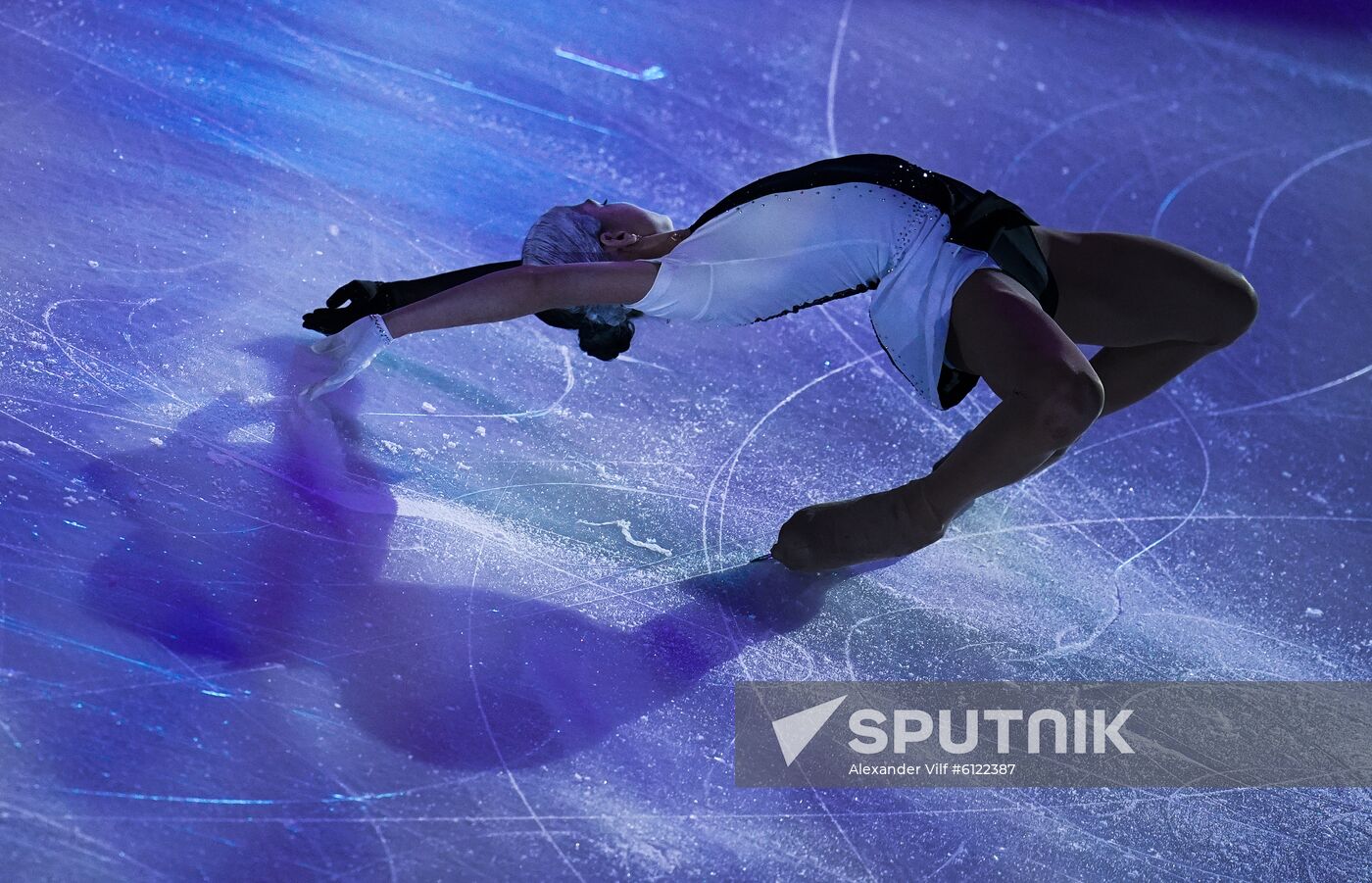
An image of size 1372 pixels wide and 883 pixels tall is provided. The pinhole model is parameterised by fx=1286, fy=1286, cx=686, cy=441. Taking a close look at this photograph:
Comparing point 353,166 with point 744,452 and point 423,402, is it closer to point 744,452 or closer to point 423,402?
point 423,402

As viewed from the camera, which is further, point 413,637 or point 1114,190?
point 1114,190

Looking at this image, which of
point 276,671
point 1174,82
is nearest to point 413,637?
point 276,671

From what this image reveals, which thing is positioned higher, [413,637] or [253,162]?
[253,162]

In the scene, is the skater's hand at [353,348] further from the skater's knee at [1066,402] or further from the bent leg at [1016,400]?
the skater's knee at [1066,402]

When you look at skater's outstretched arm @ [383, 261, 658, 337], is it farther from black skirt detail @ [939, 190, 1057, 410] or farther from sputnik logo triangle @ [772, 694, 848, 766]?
sputnik logo triangle @ [772, 694, 848, 766]

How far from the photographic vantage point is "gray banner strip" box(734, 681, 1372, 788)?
1959mm

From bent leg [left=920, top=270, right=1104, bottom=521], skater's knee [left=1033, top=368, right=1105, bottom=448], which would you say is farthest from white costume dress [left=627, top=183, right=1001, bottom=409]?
skater's knee [left=1033, top=368, right=1105, bottom=448]

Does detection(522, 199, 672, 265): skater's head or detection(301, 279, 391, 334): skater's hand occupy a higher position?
detection(522, 199, 672, 265): skater's head

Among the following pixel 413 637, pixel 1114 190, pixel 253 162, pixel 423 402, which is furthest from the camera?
pixel 1114 190

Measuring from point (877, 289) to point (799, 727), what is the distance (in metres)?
0.83

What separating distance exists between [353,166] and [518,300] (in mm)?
1227

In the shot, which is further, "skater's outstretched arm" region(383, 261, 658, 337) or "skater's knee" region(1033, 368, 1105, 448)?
"skater's outstretched arm" region(383, 261, 658, 337)

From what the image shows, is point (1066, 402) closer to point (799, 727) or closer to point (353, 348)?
point (799, 727)

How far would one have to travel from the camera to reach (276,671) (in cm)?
180
